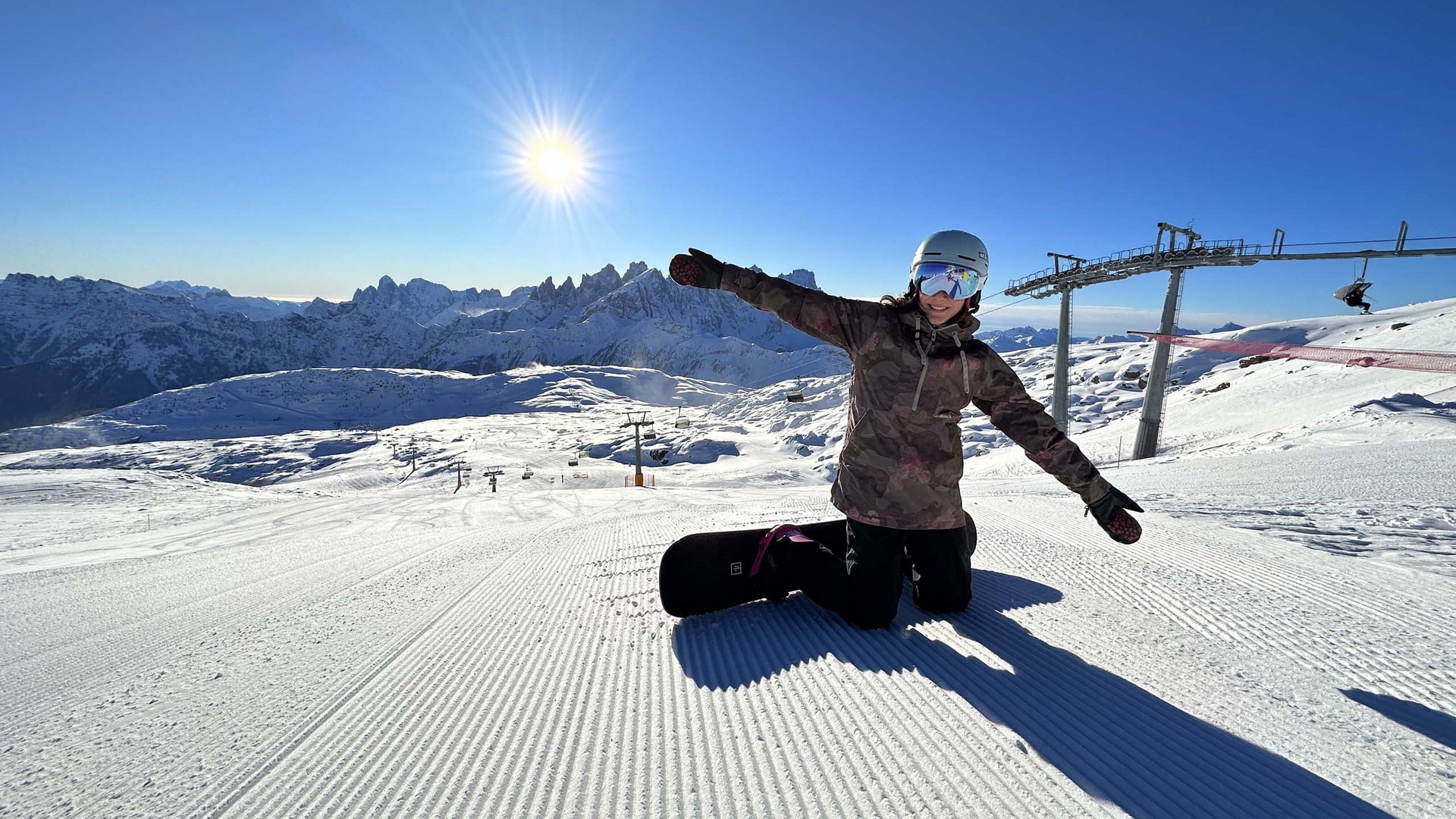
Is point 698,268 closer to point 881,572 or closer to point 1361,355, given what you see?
point 881,572

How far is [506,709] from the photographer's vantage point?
2182mm

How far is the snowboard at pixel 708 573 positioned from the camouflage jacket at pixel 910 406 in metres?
0.63

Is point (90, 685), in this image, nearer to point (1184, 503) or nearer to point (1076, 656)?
point (1076, 656)

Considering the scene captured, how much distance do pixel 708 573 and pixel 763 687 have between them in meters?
0.85

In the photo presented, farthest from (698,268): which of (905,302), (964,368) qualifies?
(964,368)

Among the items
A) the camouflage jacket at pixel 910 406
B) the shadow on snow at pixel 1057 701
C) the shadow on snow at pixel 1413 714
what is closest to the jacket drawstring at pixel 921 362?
the camouflage jacket at pixel 910 406

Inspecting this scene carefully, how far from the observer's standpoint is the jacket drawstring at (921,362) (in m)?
3.21

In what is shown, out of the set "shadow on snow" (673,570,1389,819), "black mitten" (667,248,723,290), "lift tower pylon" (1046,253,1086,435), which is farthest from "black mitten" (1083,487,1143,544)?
"lift tower pylon" (1046,253,1086,435)

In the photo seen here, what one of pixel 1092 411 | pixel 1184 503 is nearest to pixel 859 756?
pixel 1184 503

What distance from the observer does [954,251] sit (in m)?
3.31

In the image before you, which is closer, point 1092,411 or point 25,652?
point 25,652

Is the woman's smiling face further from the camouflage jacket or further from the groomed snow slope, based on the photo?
the groomed snow slope

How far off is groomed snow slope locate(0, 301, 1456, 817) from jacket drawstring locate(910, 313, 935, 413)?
120cm

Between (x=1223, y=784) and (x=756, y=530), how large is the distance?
7.00 ft
